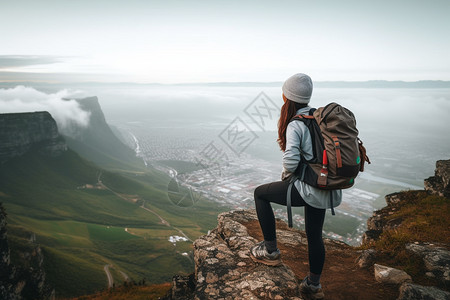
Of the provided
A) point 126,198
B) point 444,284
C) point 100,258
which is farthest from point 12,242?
point 126,198

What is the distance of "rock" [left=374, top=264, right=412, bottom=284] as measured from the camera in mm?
5291

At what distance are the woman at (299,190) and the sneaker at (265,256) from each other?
414mm

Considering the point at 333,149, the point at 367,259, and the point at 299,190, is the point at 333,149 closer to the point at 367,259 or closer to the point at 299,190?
the point at 299,190

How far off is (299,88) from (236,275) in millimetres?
3865

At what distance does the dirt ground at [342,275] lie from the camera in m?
5.01

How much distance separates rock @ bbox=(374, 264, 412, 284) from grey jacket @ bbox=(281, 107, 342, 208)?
3.12 meters

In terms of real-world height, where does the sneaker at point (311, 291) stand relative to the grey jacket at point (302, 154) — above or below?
below

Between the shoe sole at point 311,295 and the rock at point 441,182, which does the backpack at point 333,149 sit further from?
the rock at point 441,182

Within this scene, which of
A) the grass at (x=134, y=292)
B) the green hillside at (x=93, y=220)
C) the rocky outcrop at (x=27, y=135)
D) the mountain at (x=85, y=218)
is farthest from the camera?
the rocky outcrop at (x=27, y=135)

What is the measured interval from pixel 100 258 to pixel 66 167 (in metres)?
102

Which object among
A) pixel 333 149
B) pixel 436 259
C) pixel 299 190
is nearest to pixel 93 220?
pixel 436 259

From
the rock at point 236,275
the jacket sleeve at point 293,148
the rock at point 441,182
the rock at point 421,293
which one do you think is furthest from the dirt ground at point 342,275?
the rock at point 441,182

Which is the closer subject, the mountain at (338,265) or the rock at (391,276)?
the mountain at (338,265)

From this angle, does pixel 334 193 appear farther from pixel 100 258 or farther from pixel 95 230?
pixel 95 230
